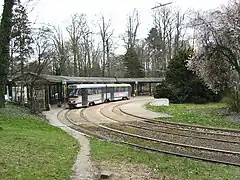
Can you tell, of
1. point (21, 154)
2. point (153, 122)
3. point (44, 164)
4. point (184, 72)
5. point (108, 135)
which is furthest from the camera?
point (184, 72)

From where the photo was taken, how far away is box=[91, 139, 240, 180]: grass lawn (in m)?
10.3

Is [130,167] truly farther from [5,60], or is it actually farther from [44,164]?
[5,60]

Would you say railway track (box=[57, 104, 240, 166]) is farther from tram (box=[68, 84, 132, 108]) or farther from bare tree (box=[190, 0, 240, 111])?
tram (box=[68, 84, 132, 108])

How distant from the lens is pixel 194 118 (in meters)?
27.5

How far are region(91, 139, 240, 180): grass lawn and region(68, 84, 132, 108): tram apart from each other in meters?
28.9

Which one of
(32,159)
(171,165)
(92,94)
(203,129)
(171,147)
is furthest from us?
(92,94)

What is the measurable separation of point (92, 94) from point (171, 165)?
36.2 meters

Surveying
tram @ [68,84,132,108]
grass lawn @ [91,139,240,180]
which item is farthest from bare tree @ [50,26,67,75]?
grass lawn @ [91,139,240,180]

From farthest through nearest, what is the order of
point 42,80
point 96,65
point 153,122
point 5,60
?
point 96,65, point 42,80, point 5,60, point 153,122

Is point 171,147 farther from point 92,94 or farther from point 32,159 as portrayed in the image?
point 92,94

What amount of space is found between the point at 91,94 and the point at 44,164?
3761 cm

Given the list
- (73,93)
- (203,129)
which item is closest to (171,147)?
(203,129)

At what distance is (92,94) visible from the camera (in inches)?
1877

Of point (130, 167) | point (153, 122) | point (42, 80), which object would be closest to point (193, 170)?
point (130, 167)
